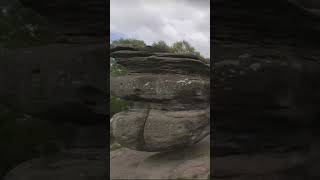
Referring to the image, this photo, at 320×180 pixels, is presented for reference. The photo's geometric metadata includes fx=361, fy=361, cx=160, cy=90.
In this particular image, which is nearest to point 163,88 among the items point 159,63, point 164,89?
point 164,89

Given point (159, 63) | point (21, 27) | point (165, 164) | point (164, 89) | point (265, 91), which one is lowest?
point (165, 164)

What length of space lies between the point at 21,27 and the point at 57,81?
0.68ft

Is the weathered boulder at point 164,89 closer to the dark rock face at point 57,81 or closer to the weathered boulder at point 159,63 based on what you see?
the weathered boulder at point 159,63

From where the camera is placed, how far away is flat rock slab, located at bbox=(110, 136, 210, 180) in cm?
561

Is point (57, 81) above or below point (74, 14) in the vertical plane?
below

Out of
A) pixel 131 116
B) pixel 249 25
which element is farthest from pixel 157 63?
pixel 249 25

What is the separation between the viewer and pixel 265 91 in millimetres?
1194

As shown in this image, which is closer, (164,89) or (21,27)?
(21,27)

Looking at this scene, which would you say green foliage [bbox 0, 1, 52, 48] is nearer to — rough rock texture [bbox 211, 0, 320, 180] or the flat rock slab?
rough rock texture [bbox 211, 0, 320, 180]

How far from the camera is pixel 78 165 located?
1.15 m

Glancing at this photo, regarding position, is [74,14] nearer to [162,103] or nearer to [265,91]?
[265,91]

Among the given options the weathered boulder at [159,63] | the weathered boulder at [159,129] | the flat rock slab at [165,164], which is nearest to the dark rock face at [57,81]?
the flat rock slab at [165,164]

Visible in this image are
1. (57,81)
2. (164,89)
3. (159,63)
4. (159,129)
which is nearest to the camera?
(57,81)

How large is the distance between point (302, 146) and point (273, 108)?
0.17 m
